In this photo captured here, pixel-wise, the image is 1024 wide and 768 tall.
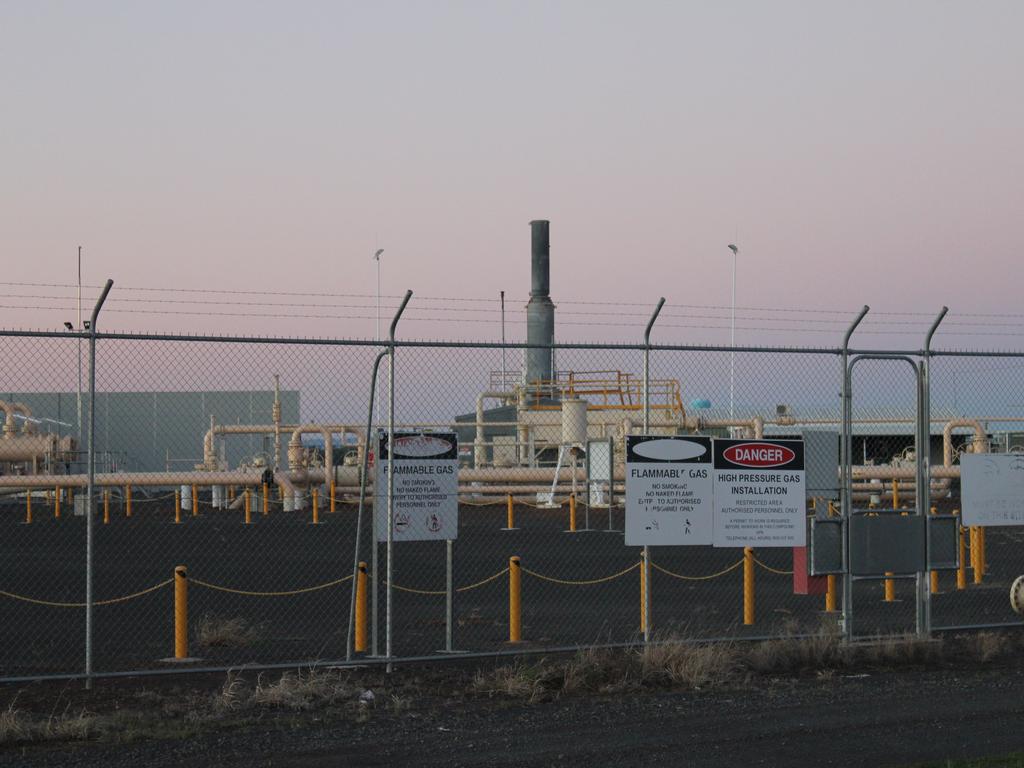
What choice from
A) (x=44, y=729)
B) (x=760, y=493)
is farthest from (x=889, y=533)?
(x=44, y=729)

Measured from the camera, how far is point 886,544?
12500 millimetres

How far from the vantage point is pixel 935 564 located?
12602 mm

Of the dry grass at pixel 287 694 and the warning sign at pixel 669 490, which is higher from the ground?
the warning sign at pixel 669 490

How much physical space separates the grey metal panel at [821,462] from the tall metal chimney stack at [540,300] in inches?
1462

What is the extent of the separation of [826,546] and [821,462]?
816 millimetres

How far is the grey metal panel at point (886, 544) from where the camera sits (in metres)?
12.4

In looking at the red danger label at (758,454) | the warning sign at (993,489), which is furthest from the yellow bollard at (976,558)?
the red danger label at (758,454)

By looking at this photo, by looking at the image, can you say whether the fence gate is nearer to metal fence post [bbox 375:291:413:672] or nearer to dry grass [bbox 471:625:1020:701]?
dry grass [bbox 471:625:1020:701]

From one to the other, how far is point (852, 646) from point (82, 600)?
1073 centimetres

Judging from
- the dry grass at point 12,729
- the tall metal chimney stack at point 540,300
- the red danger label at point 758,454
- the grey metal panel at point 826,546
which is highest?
the tall metal chimney stack at point 540,300

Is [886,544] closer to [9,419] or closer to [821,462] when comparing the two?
[821,462]

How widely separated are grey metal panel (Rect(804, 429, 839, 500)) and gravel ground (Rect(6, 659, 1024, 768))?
2166 millimetres

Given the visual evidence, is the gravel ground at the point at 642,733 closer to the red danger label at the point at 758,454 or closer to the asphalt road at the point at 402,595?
the red danger label at the point at 758,454

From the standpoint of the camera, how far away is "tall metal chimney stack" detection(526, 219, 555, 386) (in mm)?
50219
